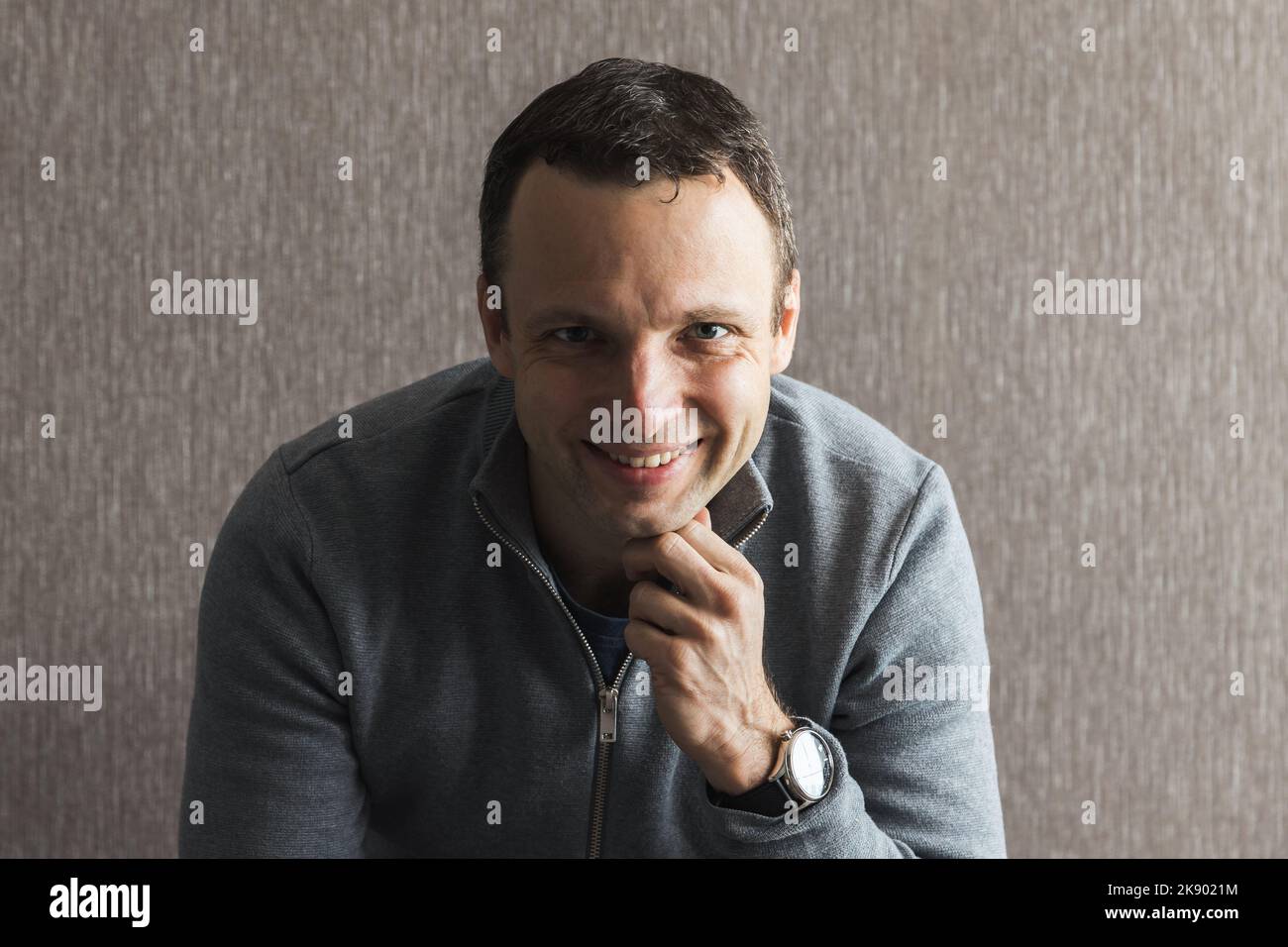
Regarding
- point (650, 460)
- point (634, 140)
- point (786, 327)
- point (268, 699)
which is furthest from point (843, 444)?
point (268, 699)

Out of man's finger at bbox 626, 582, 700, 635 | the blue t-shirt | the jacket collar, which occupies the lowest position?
the blue t-shirt

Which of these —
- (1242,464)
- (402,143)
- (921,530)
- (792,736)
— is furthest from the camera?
(1242,464)

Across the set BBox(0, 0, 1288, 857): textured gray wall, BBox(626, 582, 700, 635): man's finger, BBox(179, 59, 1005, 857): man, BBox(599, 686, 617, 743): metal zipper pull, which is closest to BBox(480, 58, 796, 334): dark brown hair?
BBox(179, 59, 1005, 857): man

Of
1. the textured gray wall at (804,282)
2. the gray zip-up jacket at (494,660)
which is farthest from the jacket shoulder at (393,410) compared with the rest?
the textured gray wall at (804,282)

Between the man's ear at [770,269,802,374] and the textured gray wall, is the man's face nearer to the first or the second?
the man's ear at [770,269,802,374]

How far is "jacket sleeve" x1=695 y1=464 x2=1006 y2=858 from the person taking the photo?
3.19 feet

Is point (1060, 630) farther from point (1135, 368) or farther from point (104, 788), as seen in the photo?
point (104, 788)

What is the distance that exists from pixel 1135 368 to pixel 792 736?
0.81 m

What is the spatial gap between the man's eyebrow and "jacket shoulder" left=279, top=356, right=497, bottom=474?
0.18 metres

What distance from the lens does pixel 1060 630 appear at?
1474mm

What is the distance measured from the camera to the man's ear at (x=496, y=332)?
2.97 feet

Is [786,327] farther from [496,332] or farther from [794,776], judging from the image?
[794,776]

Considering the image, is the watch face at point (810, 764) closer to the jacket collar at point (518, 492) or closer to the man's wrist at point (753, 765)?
the man's wrist at point (753, 765)

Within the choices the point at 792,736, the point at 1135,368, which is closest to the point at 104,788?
the point at 792,736
